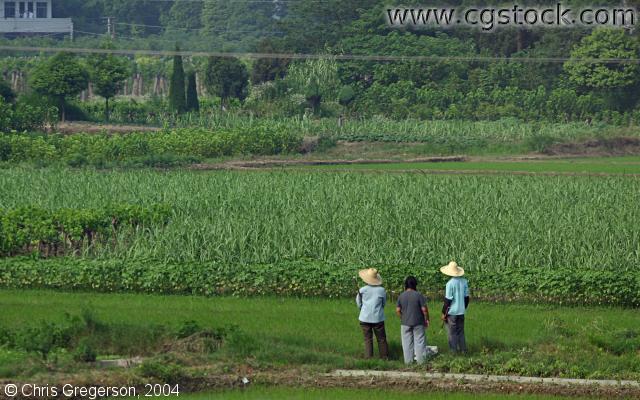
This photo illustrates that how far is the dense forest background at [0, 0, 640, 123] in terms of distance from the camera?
196 ft

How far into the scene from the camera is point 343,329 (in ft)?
60.5

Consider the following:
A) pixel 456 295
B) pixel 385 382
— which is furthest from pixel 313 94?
pixel 385 382

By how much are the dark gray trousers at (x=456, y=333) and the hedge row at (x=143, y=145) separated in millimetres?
26394

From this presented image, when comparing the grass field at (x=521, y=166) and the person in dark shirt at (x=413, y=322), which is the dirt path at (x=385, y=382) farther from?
the grass field at (x=521, y=166)

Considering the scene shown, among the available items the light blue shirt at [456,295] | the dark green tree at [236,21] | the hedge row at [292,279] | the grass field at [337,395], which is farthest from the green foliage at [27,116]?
the dark green tree at [236,21]

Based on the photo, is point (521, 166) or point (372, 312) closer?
point (372, 312)

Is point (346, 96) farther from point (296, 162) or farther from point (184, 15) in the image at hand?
point (184, 15)

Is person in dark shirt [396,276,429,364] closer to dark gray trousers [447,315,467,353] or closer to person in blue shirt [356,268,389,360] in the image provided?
person in blue shirt [356,268,389,360]

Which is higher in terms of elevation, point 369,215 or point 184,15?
point 184,15

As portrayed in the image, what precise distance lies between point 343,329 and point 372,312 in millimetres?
2023

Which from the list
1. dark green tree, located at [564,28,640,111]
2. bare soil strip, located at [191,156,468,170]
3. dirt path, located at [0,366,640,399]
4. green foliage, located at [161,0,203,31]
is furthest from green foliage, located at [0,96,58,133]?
green foliage, located at [161,0,203,31]

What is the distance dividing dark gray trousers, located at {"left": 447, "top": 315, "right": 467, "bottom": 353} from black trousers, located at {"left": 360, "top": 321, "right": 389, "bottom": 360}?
834mm

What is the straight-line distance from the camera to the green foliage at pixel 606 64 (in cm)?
5972

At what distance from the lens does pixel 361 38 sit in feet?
220
